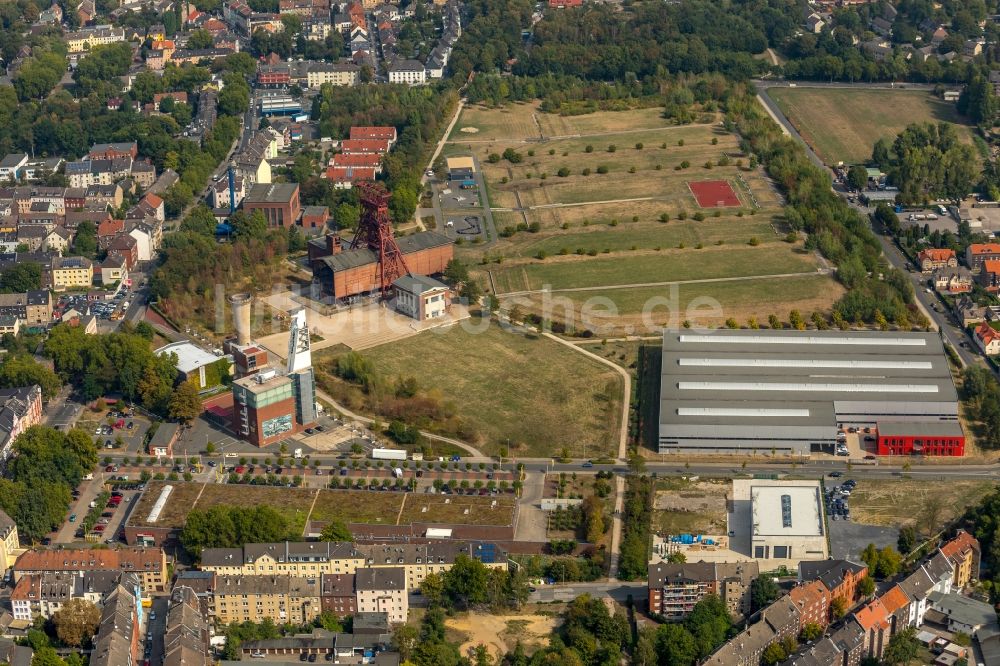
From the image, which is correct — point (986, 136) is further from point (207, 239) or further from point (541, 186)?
point (207, 239)

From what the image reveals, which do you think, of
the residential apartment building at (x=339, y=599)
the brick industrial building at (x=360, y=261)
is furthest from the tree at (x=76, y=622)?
the brick industrial building at (x=360, y=261)

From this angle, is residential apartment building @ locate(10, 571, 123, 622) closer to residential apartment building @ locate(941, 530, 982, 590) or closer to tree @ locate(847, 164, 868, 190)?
residential apartment building @ locate(941, 530, 982, 590)

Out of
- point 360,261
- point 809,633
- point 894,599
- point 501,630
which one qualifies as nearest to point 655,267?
point 360,261

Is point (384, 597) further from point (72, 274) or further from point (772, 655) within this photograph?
point (72, 274)

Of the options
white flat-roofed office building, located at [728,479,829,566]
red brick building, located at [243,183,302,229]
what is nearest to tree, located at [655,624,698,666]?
white flat-roofed office building, located at [728,479,829,566]

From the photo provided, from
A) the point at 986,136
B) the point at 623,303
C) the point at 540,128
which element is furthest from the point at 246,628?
the point at 986,136

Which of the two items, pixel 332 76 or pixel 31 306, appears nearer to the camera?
pixel 31 306
